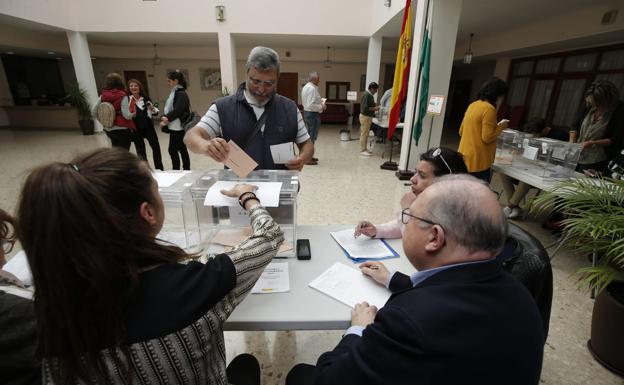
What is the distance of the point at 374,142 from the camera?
24.4 ft

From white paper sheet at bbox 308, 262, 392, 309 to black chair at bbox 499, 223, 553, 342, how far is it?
0.45 metres

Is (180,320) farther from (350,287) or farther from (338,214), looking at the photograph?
(338,214)

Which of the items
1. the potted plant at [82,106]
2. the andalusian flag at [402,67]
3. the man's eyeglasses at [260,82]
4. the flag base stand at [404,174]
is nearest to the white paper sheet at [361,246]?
the man's eyeglasses at [260,82]

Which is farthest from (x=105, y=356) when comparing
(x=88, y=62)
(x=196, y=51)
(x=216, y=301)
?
(x=196, y=51)

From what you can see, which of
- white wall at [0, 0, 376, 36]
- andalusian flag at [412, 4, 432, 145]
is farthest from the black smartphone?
white wall at [0, 0, 376, 36]

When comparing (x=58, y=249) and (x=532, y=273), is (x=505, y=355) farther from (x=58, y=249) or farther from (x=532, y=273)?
(x=58, y=249)

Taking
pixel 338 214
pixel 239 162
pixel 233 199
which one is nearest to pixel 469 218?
pixel 233 199

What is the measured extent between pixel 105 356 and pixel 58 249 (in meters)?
0.25

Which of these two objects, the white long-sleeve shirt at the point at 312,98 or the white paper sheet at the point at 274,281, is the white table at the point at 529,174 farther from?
the white long-sleeve shirt at the point at 312,98

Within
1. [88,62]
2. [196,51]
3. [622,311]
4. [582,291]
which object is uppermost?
[196,51]

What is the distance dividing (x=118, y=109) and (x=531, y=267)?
Answer: 4.61 meters

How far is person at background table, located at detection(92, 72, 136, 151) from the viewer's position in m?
3.95

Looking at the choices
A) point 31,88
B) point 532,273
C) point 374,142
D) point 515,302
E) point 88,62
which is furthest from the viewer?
point 31,88

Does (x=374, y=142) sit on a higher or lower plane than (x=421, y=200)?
lower
